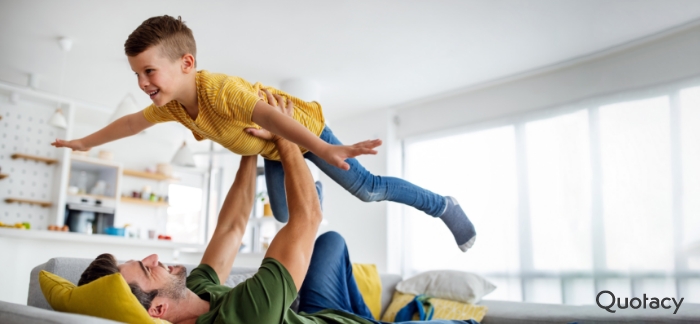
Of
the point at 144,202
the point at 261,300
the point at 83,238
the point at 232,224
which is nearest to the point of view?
the point at 261,300

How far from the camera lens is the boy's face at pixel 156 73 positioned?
160 centimetres

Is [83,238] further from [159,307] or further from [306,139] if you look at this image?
[306,139]

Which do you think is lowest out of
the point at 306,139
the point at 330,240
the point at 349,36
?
the point at 330,240

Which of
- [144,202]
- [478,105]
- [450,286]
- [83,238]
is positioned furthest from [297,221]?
[144,202]

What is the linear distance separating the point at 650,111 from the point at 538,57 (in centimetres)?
108

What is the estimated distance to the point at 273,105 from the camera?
6.10ft

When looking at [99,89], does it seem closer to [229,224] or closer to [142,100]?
[142,100]

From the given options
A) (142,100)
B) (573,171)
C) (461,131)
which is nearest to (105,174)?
(142,100)

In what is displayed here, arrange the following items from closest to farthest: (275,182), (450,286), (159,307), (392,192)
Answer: (159,307)
(275,182)
(392,192)
(450,286)

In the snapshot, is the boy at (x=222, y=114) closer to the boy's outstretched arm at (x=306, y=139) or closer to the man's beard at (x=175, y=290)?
the boy's outstretched arm at (x=306, y=139)

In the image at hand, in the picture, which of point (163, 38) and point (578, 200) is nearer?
point (163, 38)

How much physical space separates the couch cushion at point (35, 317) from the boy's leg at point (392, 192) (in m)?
1.13

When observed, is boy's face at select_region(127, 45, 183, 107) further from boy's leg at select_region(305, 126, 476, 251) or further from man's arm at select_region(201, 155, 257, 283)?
boy's leg at select_region(305, 126, 476, 251)

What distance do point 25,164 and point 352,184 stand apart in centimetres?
588
